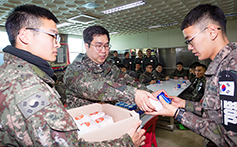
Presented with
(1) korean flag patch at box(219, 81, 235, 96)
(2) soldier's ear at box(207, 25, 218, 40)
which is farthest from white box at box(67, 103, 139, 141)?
(2) soldier's ear at box(207, 25, 218, 40)

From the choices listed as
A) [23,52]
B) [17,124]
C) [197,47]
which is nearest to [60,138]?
[17,124]

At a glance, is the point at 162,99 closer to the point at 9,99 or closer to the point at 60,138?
the point at 60,138

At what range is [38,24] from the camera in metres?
0.93

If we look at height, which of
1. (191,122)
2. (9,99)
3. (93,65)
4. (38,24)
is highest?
(38,24)

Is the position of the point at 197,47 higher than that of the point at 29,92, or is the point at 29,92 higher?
the point at 197,47

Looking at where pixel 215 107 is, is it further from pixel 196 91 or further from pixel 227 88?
pixel 196 91

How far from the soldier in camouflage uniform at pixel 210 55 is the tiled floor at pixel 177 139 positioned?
6.75 feet

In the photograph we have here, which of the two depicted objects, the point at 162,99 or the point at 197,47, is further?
the point at 162,99

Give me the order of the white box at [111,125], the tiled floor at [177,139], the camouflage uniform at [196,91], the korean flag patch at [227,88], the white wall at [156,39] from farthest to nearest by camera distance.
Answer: the white wall at [156,39], the camouflage uniform at [196,91], the tiled floor at [177,139], the white box at [111,125], the korean flag patch at [227,88]

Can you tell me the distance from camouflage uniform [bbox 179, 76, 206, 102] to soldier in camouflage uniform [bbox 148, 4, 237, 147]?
9.73 ft

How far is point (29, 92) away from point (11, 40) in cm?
44

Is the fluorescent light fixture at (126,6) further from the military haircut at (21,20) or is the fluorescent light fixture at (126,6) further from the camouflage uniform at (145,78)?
the military haircut at (21,20)

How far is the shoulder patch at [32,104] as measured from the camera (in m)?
0.68

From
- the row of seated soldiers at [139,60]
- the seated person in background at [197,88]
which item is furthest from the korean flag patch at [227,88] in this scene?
the row of seated soldiers at [139,60]
